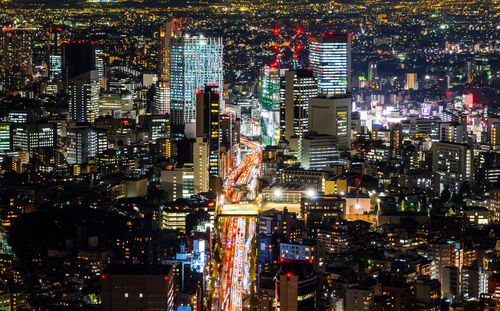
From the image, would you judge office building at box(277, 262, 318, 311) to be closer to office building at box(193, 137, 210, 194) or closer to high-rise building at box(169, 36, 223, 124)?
office building at box(193, 137, 210, 194)

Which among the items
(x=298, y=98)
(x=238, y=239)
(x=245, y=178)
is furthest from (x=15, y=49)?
(x=238, y=239)

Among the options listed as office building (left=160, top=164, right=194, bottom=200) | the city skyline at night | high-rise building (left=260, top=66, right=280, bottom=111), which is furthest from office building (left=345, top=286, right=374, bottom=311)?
high-rise building (left=260, top=66, right=280, bottom=111)

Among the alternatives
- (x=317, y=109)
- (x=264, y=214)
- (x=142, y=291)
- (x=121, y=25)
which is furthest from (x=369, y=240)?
(x=121, y=25)

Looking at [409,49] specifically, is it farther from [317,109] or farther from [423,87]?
[317,109]

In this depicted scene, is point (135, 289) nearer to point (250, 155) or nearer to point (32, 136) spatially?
point (250, 155)

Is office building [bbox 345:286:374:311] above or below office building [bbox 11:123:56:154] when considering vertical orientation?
below

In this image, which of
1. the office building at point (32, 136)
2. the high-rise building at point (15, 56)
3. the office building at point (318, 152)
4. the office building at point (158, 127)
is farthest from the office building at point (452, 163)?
the high-rise building at point (15, 56)
